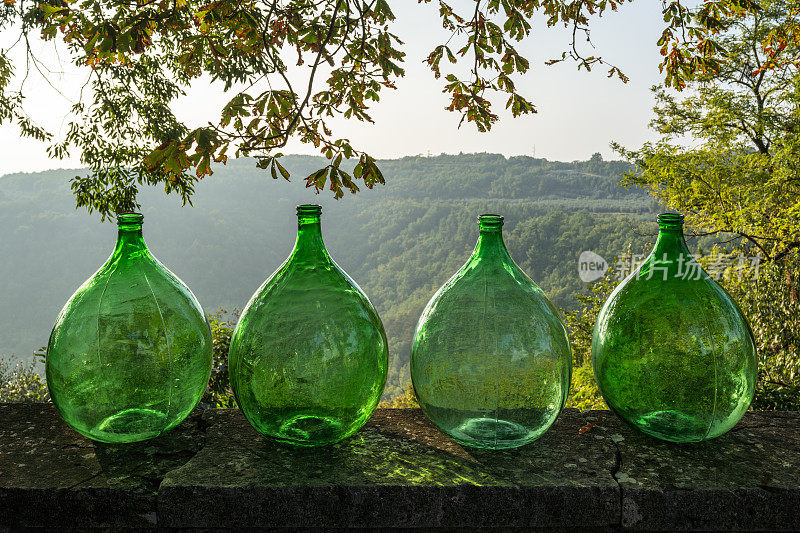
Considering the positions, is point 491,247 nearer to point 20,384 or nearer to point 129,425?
point 129,425

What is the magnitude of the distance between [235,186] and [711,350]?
41584 millimetres

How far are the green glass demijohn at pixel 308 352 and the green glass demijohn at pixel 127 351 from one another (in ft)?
0.39

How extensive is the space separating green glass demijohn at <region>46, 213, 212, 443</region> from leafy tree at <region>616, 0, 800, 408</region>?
17.0 ft

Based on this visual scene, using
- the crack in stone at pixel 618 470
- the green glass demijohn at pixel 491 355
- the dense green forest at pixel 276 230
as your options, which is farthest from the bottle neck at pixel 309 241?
the dense green forest at pixel 276 230

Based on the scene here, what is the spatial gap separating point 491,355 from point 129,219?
0.72 m

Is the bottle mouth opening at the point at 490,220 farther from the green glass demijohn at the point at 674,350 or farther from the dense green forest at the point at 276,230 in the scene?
the dense green forest at the point at 276,230

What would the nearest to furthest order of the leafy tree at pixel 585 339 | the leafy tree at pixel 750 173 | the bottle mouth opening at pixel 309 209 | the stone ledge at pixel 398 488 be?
the stone ledge at pixel 398 488 < the bottle mouth opening at pixel 309 209 < the leafy tree at pixel 750 173 < the leafy tree at pixel 585 339

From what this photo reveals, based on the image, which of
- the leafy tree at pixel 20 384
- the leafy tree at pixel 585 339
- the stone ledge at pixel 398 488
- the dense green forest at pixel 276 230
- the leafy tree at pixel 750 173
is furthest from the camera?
the dense green forest at pixel 276 230

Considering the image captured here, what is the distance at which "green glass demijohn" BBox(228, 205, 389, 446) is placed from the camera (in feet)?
3.08

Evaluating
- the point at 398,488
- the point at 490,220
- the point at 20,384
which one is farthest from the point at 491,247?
the point at 20,384

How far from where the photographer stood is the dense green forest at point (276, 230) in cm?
2941

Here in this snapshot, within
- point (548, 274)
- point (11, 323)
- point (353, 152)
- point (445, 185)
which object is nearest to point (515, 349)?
point (353, 152)

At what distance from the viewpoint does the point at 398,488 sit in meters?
0.90

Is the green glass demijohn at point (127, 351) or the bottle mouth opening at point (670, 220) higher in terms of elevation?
the bottle mouth opening at point (670, 220)
